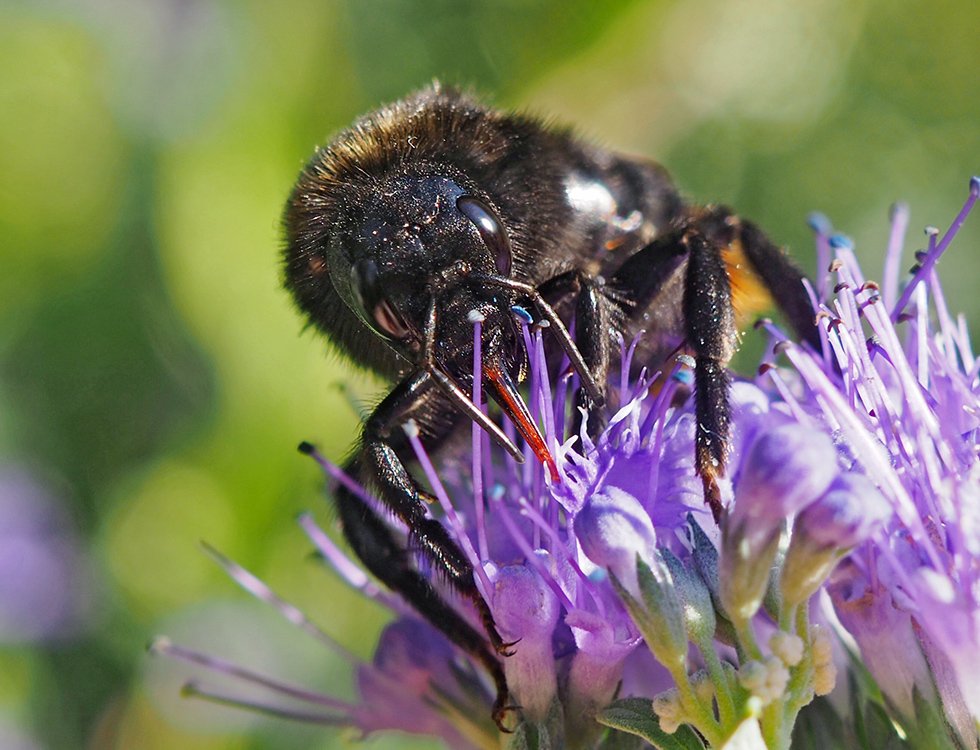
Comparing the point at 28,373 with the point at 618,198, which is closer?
the point at 618,198

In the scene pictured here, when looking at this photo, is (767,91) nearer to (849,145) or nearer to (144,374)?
(849,145)

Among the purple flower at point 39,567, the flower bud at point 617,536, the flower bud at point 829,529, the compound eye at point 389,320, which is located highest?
the flower bud at point 829,529

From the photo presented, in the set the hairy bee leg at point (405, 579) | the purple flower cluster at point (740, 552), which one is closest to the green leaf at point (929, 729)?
the purple flower cluster at point (740, 552)

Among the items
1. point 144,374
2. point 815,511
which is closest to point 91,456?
point 144,374

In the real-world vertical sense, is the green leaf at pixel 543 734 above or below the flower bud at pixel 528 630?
below

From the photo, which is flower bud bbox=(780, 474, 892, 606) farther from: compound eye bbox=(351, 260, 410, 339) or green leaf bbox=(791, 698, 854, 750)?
compound eye bbox=(351, 260, 410, 339)

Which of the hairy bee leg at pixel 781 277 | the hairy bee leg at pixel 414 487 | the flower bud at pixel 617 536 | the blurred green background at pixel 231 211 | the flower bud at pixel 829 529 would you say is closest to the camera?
the flower bud at pixel 829 529

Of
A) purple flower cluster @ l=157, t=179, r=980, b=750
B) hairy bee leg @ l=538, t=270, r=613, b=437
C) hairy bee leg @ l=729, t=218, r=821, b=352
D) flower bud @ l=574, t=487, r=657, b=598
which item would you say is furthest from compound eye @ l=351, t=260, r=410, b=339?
hairy bee leg @ l=729, t=218, r=821, b=352

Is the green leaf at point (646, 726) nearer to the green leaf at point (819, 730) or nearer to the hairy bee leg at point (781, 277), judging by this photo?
the green leaf at point (819, 730)

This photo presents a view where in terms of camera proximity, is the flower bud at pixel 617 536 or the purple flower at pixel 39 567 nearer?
the flower bud at pixel 617 536
